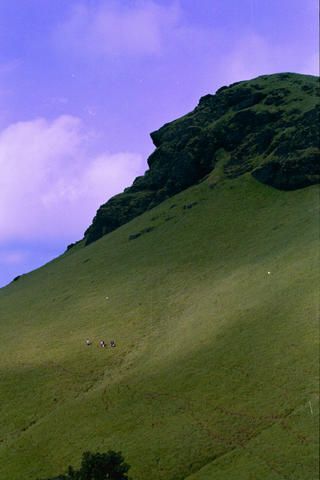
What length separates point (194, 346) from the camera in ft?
269

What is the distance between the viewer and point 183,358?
7938cm

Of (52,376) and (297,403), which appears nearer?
(297,403)

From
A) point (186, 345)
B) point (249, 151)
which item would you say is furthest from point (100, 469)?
point (249, 151)

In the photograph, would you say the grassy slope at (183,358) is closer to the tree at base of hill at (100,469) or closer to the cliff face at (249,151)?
the tree at base of hill at (100,469)

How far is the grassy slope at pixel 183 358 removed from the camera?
58.1 metres

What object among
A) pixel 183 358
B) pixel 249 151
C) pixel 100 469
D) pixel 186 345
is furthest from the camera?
pixel 249 151

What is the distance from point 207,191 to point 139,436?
383ft

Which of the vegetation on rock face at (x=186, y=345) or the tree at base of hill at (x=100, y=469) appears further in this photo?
the vegetation on rock face at (x=186, y=345)

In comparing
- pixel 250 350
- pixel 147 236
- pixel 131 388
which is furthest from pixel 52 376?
pixel 147 236

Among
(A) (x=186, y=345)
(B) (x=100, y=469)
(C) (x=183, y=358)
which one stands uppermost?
(A) (x=186, y=345)

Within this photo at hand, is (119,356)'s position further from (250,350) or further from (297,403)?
(297,403)

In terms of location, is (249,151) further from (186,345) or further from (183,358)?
(183,358)

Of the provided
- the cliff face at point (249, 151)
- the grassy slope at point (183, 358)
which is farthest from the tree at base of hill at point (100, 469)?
the cliff face at point (249, 151)

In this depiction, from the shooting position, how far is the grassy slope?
5806cm
